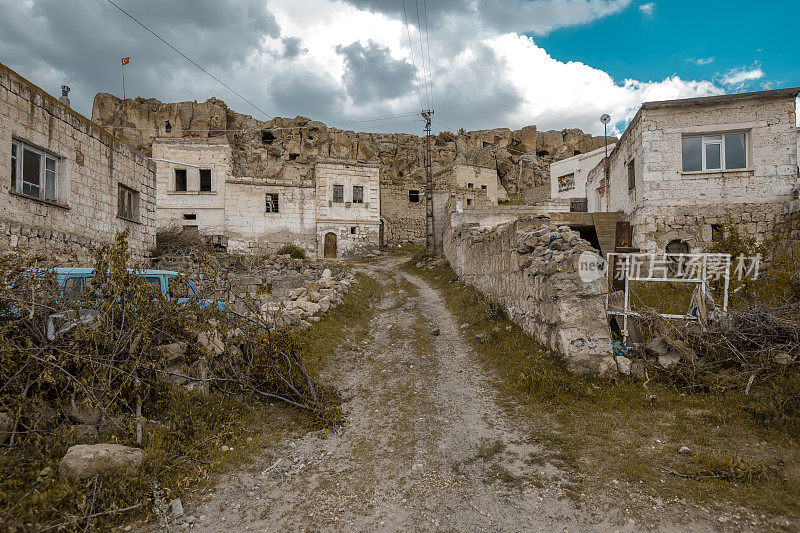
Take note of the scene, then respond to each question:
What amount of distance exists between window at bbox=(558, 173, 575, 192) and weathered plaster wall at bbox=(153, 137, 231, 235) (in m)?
26.1

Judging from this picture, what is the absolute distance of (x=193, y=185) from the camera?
26.1 metres

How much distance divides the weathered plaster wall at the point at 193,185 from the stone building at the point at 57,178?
45.8 ft

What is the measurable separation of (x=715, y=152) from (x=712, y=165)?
1.37 feet

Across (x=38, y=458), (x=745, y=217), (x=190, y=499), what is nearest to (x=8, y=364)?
(x=38, y=458)

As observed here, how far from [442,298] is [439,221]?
1500 centimetres

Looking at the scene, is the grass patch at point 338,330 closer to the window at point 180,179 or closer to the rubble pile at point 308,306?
the rubble pile at point 308,306

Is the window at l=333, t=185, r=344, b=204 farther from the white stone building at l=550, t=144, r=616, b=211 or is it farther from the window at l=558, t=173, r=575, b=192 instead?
the window at l=558, t=173, r=575, b=192

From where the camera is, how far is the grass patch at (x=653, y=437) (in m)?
3.20

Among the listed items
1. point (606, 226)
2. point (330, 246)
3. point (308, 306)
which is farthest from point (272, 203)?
point (606, 226)

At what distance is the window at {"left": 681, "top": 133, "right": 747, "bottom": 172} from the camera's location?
38.9 ft

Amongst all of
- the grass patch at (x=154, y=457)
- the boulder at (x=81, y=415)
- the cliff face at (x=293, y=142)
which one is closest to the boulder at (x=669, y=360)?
the grass patch at (x=154, y=457)

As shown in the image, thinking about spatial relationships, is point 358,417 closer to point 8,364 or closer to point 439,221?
point 8,364

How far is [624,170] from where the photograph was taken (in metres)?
14.3

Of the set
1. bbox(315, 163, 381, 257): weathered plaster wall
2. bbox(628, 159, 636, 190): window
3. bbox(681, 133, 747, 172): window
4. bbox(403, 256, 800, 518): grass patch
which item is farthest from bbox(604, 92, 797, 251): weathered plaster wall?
bbox(315, 163, 381, 257): weathered plaster wall
